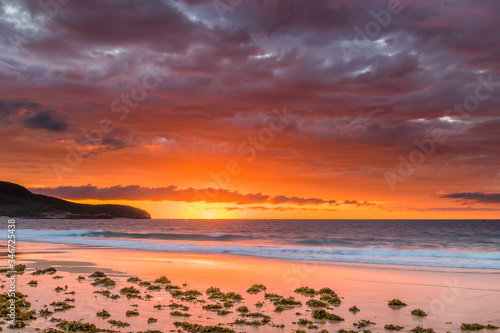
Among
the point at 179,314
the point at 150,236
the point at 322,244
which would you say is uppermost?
the point at 179,314

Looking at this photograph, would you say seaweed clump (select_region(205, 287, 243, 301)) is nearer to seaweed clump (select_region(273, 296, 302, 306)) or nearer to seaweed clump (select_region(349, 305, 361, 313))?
seaweed clump (select_region(273, 296, 302, 306))

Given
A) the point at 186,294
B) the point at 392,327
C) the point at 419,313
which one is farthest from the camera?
the point at 186,294

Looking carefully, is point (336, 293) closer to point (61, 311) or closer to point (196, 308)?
point (196, 308)

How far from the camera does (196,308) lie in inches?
454

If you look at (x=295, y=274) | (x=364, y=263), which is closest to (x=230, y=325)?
(x=295, y=274)

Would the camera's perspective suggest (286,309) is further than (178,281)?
No

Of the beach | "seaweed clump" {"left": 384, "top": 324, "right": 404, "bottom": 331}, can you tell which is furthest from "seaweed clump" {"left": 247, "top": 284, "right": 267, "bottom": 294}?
"seaweed clump" {"left": 384, "top": 324, "right": 404, "bottom": 331}

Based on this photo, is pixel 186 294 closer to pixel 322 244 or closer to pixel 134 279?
pixel 134 279

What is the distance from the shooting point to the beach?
404 inches

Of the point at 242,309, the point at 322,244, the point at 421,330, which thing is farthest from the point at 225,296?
the point at 322,244

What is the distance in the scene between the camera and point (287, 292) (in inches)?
567

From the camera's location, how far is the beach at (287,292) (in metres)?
10.3

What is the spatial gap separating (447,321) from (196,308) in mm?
6524

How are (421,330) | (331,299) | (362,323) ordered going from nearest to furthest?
1. (421,330)
2. (362,323)
3. (331,299)
